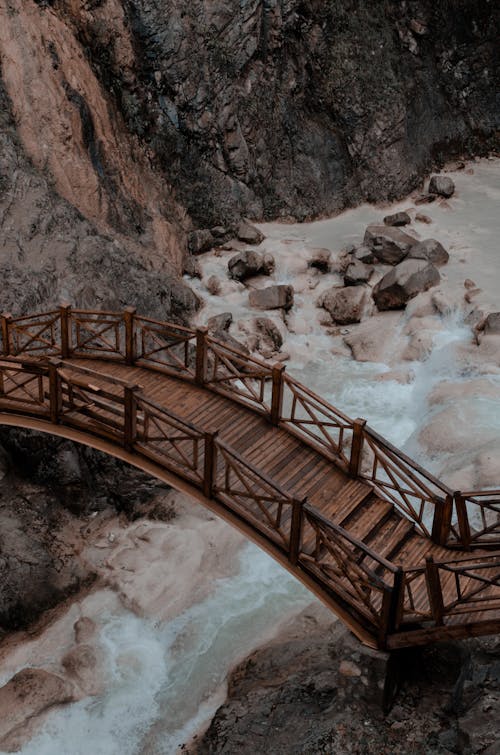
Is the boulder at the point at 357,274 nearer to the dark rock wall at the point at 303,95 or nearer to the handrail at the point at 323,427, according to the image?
the dark rock wall at the point at 303,95

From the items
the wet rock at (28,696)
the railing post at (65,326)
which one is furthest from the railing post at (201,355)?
the wet rock at (28,696)

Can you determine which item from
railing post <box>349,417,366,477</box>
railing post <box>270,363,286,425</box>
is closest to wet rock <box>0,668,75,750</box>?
railing post <box>270,363,286,425</box>

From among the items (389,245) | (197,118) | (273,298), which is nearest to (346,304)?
(273,298)

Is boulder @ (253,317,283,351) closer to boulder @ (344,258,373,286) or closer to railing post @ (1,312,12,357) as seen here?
boulder @ (344,258,373,286)

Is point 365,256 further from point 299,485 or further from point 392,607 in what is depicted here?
point 392,607

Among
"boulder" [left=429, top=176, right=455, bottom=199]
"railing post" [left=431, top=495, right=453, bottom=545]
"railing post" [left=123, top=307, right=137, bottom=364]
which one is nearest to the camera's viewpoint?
"railing post" [left=431, top=495, right=453, bottom=545]

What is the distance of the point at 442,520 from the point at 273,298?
14373 mm

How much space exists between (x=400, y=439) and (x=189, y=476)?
897cm

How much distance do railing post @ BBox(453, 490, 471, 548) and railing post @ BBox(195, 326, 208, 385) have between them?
5.37m

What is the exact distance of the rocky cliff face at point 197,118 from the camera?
22.8 m

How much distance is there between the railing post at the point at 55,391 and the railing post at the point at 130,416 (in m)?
1.36

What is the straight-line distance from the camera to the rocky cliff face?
22844mm

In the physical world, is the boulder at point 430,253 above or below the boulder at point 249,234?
above

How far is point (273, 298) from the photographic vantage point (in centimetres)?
2645
